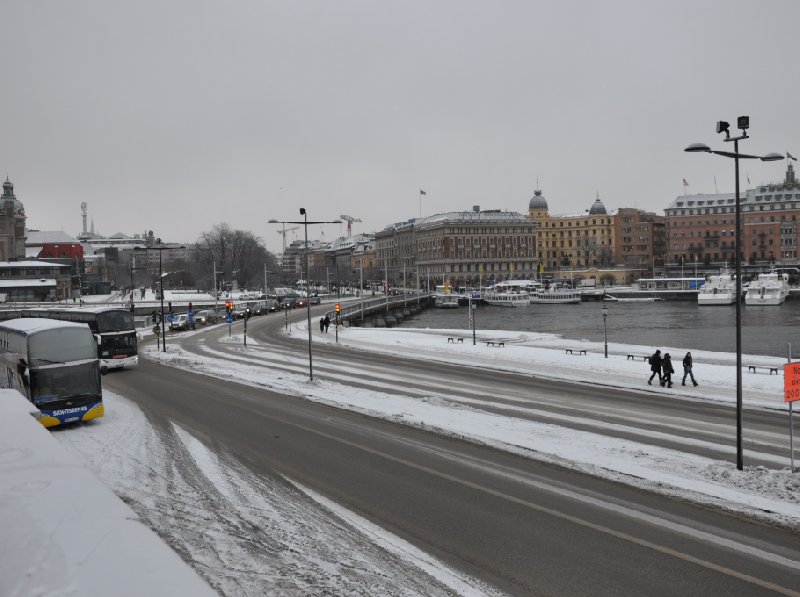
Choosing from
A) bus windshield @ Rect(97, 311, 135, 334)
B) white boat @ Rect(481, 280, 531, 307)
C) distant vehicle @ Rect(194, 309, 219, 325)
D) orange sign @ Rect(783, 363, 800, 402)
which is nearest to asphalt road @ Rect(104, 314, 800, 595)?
orange sign @ Rect(783, 363, 800, 402)

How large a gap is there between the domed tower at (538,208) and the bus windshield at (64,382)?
180 meters

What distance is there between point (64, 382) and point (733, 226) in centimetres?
16475

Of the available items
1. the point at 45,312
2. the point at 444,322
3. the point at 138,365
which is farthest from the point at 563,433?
the point at 444,322

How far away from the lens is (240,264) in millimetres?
149875

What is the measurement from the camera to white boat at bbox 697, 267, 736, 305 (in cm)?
11606

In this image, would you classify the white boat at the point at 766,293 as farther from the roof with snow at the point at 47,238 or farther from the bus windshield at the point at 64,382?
the roof with snow at the point at 47,238

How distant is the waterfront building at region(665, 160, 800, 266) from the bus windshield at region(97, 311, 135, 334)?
142029mm

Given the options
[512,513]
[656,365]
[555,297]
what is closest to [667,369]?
[656,365]

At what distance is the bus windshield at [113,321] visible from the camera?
37.7 metres

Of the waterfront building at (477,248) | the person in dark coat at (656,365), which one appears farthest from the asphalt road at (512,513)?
the waterfront building at (477,248)

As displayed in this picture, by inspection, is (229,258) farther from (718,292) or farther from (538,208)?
(718,292)

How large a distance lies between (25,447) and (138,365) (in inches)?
1169

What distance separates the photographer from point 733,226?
15825 cm

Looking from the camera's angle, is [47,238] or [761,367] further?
[47,238]
